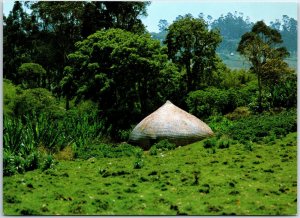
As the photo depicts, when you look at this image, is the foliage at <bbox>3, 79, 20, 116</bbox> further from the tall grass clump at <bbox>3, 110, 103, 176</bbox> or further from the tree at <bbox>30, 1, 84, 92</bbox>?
the tree at <bbox>30, 1, 84, 92</bbox>

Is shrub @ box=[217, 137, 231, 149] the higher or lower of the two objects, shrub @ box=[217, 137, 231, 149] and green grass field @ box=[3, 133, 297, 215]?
the higher

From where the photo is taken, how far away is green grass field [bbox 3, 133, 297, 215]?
7.64 metres

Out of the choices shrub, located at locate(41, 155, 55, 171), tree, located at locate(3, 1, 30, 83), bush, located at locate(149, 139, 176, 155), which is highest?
tree, located at locate(3, 1, 30, 83)

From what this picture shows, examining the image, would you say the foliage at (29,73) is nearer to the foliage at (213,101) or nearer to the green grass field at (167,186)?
the foliage at (213,101)

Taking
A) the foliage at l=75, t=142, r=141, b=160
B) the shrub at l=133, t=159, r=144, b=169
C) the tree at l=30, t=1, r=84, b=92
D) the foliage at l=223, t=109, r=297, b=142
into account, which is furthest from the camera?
the tree at l=30, t=1, r=84, b=92

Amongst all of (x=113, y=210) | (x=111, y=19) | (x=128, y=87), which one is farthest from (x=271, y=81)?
(x=113, y=210)

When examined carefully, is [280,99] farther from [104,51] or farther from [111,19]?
[111,19]

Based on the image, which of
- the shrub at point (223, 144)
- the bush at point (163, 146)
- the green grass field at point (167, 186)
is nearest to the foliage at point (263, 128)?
the shrub at point (223, 144)

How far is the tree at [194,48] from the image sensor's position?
17781 mm

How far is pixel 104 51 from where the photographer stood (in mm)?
14461

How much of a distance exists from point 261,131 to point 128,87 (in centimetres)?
424

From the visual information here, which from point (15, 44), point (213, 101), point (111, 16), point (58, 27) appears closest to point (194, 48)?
point (213, 101)

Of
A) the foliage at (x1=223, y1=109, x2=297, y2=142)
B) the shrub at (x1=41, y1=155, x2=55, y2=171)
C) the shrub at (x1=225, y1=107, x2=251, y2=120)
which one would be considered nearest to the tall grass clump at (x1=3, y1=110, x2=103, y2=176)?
the shrub at (x1=41, y1=155, x2=55, y2=171)

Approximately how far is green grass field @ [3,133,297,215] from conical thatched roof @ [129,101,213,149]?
4.58 feet
